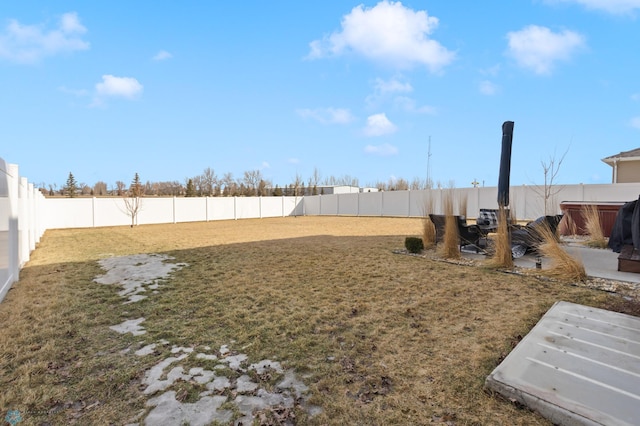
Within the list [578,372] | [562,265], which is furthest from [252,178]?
[578,372]

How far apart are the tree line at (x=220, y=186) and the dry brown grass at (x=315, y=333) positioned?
26.0 m

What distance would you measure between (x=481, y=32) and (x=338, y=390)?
8.20 meters

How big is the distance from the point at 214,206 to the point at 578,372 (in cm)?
1950

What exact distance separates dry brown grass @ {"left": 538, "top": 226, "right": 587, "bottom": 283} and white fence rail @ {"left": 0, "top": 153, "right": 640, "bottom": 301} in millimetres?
1869

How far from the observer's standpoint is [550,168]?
29.4 ft

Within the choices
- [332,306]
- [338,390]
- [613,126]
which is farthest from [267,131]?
[338,390]

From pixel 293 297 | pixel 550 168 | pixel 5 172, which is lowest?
pixel 293 297

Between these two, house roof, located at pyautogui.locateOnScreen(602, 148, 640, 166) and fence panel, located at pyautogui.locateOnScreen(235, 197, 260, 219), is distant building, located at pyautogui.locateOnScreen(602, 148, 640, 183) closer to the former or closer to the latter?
house roof, located at pyautogui.locateOnScreen(602, 148, 640, 166)

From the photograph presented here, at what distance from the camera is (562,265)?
415 centimetres

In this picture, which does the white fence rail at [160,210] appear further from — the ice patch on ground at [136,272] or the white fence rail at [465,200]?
the ice patch on ground at [136,272]

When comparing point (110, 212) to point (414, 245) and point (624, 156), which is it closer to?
point (414, 245)

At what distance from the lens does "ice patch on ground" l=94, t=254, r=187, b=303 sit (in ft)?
13.9

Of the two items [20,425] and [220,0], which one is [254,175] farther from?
[20,425]

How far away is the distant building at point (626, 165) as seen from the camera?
12.0 metres
